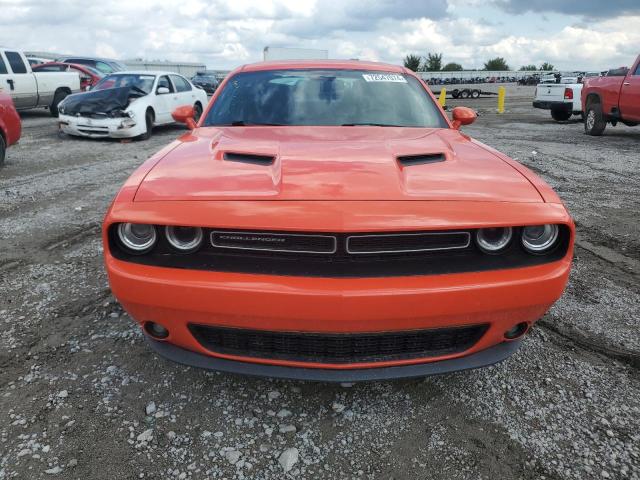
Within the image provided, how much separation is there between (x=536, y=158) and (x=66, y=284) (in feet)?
24.3

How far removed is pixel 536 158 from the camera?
322 inches

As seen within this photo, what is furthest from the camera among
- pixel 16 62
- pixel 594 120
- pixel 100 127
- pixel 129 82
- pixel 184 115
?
pixel 16 62

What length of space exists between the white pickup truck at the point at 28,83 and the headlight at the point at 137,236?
37.7ft

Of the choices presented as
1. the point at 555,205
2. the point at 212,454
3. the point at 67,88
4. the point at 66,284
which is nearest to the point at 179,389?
the point at 212,454

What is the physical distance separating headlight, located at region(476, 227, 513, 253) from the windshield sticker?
1.85 metres

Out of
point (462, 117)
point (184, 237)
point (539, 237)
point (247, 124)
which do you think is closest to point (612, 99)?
point (462, 117)

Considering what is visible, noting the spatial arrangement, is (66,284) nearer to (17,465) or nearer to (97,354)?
(97,354)

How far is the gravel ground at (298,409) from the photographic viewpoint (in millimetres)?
1854

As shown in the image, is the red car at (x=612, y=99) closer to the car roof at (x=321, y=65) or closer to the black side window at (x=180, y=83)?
the car roof at (x=321, y=65)

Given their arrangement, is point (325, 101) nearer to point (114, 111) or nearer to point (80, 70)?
point (114, 111)

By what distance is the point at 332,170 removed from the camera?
201cm

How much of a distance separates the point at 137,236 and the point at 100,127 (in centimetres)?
877

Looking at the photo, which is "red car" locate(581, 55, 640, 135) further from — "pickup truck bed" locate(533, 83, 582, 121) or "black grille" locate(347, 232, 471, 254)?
"black grille" locate(347, 232, 471, 254)

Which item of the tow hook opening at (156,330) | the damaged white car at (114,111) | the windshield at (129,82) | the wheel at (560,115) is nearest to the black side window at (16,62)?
the windshield at (129,82)
